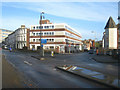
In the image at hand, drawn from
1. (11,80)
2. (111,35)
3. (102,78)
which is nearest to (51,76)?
(11,80)

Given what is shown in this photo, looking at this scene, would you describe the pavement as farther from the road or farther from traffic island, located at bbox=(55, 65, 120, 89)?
traffic island, located at bbox=(55, 65, 120, 89)

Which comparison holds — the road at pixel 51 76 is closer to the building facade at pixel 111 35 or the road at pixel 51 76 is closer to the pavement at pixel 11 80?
the pavement at pixel 11 80

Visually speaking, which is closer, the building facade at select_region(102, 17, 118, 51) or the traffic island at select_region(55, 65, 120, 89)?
the traffic island at select_region(55, 65, 120, 89)

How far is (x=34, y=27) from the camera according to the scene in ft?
220

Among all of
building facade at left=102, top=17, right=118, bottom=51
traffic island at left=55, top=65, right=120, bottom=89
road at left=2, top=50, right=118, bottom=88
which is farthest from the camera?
building facade at left=102, top=17, right=118, bottom=51

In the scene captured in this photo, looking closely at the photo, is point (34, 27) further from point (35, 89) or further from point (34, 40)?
point (35, 89)

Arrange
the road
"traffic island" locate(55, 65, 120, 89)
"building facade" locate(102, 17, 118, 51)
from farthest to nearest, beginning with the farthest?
"building facade" locate(102, 17, 118, 51), the road, "traffic island" locate(55, 65, 120, 89)

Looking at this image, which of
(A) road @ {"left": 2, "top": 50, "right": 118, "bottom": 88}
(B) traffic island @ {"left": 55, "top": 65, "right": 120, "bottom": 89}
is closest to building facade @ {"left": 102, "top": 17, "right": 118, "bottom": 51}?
(A) road @ {"left": 2, "top": 50, "right": 118, "bottom": 88}

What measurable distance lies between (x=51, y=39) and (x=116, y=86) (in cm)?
5757

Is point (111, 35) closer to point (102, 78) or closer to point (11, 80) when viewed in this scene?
point (102, 78)

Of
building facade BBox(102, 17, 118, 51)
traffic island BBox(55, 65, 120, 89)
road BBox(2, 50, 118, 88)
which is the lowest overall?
road BBox(2, 50, 118, 88)

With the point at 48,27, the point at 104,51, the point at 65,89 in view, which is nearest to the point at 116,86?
the point at 65,89

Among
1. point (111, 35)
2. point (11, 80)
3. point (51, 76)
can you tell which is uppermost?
→ point (111, 35)

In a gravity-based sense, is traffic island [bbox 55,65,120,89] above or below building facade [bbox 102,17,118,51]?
below
